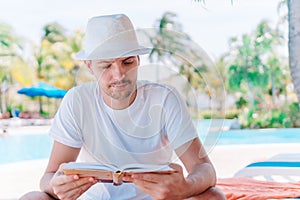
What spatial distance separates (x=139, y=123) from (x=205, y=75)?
0.77ft

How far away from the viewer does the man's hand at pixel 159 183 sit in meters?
1.15

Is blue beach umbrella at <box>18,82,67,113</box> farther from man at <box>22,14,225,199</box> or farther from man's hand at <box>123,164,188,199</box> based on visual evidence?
man's hand at <box>123,164,188,199</box>

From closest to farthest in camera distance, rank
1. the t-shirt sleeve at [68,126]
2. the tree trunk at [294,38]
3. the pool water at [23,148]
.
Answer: the t-shirt sleeve at [68,126], the tree trunk at [294,38], the pool water at [23,148]

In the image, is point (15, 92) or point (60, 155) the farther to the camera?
point (15, 92)

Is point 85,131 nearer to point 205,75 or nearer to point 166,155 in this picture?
point 166,155

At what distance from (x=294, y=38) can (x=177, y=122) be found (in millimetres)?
2340

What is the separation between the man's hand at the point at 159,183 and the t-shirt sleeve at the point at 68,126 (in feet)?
1.00

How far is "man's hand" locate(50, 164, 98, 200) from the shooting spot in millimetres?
1198

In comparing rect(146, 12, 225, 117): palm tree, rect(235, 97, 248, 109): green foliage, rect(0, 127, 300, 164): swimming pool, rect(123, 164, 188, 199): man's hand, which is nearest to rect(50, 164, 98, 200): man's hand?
rect(123, 164, 188, 199): man's hand

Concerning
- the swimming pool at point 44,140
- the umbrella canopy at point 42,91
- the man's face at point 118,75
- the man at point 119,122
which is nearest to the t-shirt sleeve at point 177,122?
the man at point 119,122

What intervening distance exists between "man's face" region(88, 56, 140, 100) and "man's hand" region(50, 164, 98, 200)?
27 cm

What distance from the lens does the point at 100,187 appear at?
147cm

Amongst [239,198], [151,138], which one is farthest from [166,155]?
[239,198]

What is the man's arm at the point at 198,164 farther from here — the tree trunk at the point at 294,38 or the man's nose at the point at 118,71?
the tree trunk at the point at 294,38
